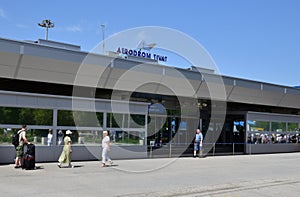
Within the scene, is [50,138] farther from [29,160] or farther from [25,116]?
[29,160]

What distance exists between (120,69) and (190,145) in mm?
9894

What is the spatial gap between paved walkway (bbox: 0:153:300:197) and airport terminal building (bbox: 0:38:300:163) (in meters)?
2.27

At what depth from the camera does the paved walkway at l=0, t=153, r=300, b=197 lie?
33.1 feet

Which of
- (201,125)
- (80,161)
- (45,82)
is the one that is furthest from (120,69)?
(201,125)

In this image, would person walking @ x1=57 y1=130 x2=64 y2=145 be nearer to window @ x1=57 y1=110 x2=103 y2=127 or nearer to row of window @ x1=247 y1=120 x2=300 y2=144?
window @ x1=57 y1=110 x2=103 y2=127

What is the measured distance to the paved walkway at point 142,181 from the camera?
10.1m

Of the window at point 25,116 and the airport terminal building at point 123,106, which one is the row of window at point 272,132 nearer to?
the airport terminal building at point 123,106

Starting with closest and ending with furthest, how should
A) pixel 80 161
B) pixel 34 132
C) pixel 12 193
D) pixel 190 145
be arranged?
pixel 12 193 → pixel 34 132 → pixel 80 161 → pixel 190 145

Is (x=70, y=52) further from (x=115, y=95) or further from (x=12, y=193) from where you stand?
(x=12, y=193)

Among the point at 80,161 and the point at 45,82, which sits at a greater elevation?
the point at 45,82

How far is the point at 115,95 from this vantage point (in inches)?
902

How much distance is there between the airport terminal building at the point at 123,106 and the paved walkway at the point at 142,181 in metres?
2.27

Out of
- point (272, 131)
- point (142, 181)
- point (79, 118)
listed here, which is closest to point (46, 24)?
point (272, 131)

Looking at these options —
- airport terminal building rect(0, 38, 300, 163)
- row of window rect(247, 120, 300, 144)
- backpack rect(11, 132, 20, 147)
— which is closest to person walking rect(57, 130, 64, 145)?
airport terminal building rect(0, 38, 300, 163)
